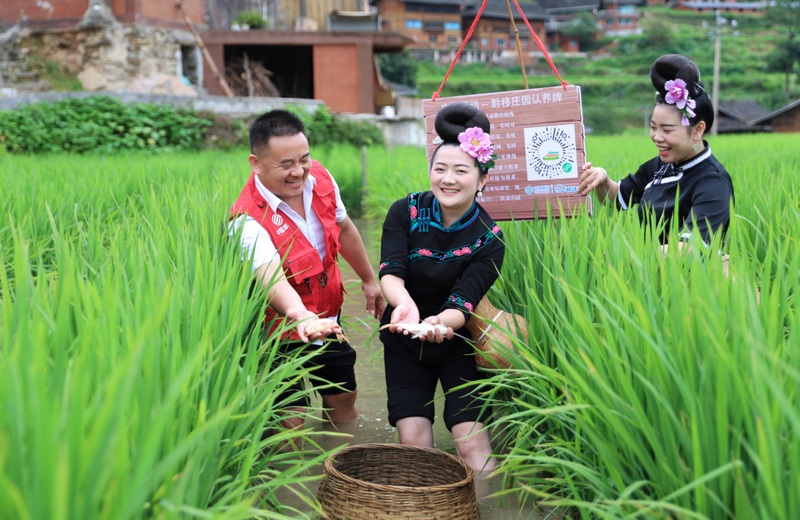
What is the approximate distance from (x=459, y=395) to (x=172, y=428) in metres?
1.37

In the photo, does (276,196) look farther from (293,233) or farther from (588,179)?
(588,179)

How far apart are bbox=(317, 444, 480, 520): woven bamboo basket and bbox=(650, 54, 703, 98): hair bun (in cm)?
159

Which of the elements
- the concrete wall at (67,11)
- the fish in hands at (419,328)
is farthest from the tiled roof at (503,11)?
the fish in hands at (419,328)

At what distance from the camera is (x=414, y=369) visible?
2617 mm

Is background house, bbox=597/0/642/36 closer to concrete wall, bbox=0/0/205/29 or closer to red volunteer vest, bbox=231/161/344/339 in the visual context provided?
concrete wall, bbox=0/0/205/29

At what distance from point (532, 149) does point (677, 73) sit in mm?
592

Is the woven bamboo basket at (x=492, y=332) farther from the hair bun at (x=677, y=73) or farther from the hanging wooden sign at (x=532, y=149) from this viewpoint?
the hair bun at (x=677, y=73)

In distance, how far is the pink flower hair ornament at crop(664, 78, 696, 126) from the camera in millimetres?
2766

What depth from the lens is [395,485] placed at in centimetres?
212

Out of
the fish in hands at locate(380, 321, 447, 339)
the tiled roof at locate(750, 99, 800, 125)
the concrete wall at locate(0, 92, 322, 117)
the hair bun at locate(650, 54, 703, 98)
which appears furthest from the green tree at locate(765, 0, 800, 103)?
the fish in hands at locate(380, 321, 447, 339)

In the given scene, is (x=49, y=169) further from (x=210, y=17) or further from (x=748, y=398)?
(x=210, y=17)

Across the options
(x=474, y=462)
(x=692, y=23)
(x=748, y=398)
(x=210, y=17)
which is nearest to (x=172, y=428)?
(x=748, y=398)

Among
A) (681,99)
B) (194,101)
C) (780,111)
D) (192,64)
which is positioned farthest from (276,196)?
(780,111)

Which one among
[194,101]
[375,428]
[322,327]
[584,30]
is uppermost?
[584,30]
